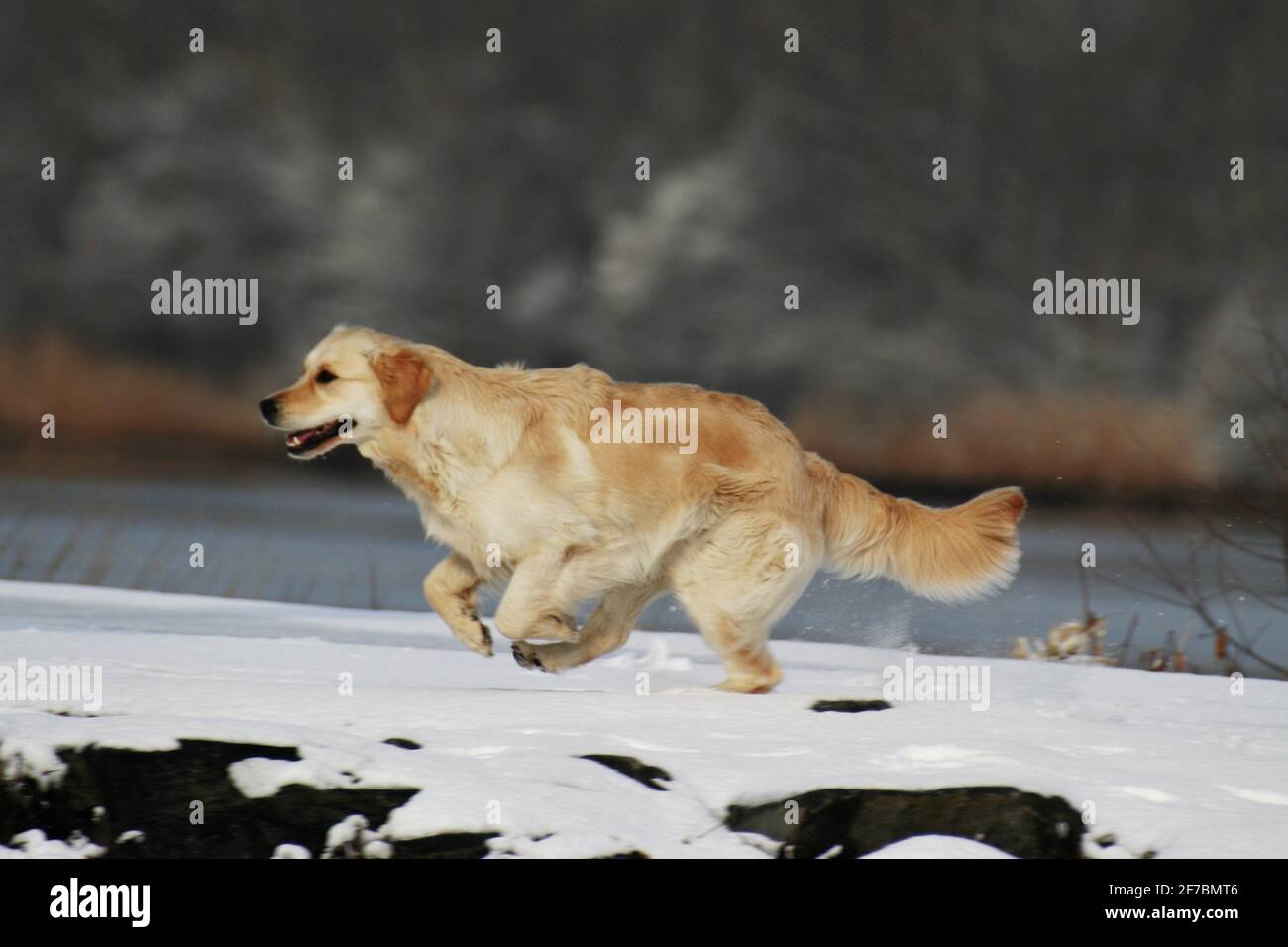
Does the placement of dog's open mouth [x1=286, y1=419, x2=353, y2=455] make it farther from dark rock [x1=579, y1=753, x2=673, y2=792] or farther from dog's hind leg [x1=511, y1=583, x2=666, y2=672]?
dark rock [x1=579, y1=753, x2=673, y2=792]

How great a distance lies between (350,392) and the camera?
598cm

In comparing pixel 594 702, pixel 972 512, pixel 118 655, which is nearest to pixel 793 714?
pixel 594 702

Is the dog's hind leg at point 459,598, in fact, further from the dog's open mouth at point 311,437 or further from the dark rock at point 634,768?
the dark rock at point 634,768

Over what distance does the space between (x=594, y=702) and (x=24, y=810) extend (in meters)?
2.21

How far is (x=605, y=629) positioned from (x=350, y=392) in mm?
1712

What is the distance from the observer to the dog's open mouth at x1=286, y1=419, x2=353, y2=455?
602 centimetres

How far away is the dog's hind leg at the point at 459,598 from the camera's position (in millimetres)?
6262

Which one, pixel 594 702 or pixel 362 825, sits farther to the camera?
pixel 594 702

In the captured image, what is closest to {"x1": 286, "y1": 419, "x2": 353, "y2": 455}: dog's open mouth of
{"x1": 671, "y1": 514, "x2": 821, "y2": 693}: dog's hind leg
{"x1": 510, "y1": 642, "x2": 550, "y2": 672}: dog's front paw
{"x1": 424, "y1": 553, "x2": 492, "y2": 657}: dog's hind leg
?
{"x1": 424, "y1": 553, "x2": 492, "y2": 657}: dog's hind leg

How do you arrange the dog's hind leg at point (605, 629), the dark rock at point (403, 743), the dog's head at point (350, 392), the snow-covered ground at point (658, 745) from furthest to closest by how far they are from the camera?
1. the dog's hind leg at point (605, 629)
2. the dog's head at point (350, 392)
3. the dark rock at point (403, 743)
4. the snow-covered ground at point (658, 745)

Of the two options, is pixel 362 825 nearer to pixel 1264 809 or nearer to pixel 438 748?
pixel 438 748

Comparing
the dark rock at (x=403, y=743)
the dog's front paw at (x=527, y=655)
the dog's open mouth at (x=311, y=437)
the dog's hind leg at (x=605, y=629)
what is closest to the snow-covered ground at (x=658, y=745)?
the dark rock at (x=403, y=743)

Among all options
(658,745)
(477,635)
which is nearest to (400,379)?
(477,635)

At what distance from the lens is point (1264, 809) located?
4.61 meters
